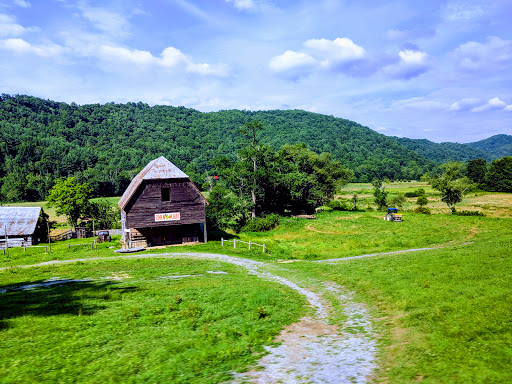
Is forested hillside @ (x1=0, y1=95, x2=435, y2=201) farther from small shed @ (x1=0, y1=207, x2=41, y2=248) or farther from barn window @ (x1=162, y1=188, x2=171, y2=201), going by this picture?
barn window @ (x1=162, y1=188, x2=171, y2=201)

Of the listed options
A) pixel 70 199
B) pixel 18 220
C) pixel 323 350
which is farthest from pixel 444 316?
pixel 70 199

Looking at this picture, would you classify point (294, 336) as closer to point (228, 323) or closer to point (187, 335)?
point (228, 323)

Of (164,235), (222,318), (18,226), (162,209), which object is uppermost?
(162,209)

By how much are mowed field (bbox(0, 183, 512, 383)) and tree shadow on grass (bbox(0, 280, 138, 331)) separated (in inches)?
2.8

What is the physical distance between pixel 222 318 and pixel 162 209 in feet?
84.2

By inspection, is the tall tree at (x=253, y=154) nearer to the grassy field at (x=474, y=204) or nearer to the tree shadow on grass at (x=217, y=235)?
the tree shadow on grass at (x=217, y=235)

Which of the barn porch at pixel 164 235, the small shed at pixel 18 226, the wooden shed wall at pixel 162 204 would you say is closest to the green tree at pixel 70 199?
the small shed at pixel 18 226

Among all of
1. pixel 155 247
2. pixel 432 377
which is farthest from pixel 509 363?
pixel 155 247

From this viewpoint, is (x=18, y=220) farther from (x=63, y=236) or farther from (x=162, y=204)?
(x=162, y=204)

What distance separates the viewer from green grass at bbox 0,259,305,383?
8.25 metres

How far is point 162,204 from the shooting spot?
36281 millimetres

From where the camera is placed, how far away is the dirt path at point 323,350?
784 centimetres

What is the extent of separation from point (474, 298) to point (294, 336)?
7032 mm

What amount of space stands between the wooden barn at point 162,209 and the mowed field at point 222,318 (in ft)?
37.8
